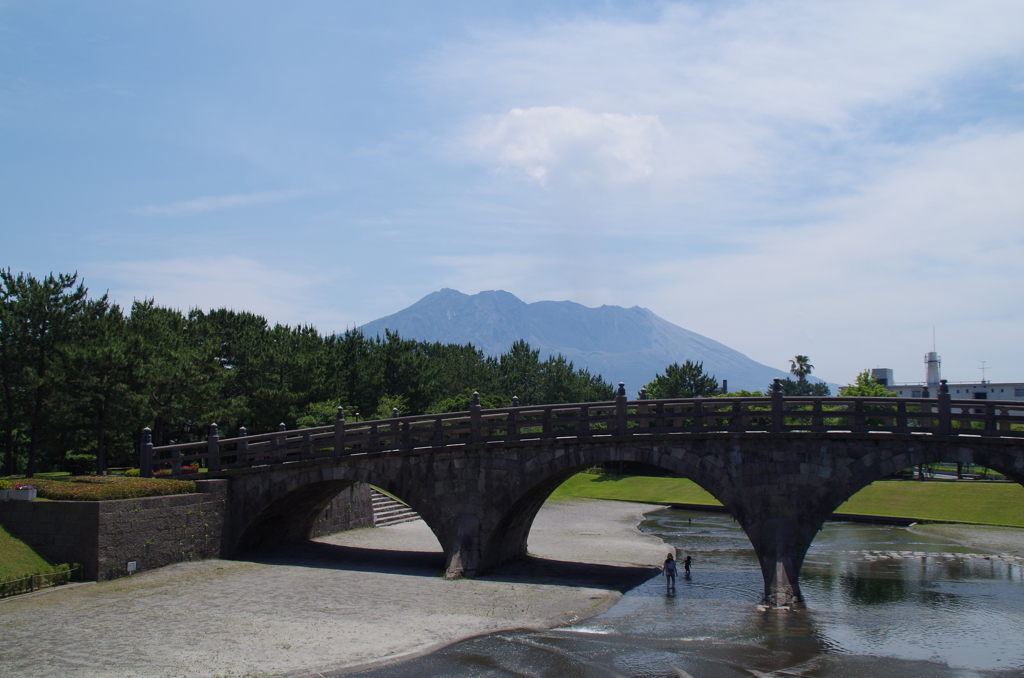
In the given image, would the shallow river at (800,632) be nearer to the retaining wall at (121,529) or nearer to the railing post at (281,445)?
the retaining wall at (121,529)

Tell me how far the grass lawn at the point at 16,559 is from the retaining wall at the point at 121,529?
31cm

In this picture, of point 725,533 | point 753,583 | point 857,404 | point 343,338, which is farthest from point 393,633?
Result: point 343,338

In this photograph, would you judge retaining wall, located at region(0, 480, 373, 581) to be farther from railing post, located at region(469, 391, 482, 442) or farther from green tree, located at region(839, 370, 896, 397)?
green tree, located at region(839, 370, 896, 397)

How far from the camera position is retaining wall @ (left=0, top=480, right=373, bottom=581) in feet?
86.2

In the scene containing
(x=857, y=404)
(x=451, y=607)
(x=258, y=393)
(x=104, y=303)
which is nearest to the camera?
(x=451, y=607)

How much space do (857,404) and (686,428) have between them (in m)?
5.80

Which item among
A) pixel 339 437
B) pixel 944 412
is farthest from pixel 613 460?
pixel 339 437

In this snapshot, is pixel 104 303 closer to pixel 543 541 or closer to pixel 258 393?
pixel 258 393

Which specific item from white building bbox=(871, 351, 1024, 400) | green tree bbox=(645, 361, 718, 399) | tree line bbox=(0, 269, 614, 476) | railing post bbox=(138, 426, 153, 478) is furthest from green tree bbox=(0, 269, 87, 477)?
white building bbox=(871, 351, 1024, 400)

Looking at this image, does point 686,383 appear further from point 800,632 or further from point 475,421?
point 800,632

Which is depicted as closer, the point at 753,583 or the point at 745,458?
the point at 745,458

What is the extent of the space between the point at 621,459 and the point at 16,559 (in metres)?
21.0

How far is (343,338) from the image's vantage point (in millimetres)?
79750

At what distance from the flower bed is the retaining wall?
347 mm
